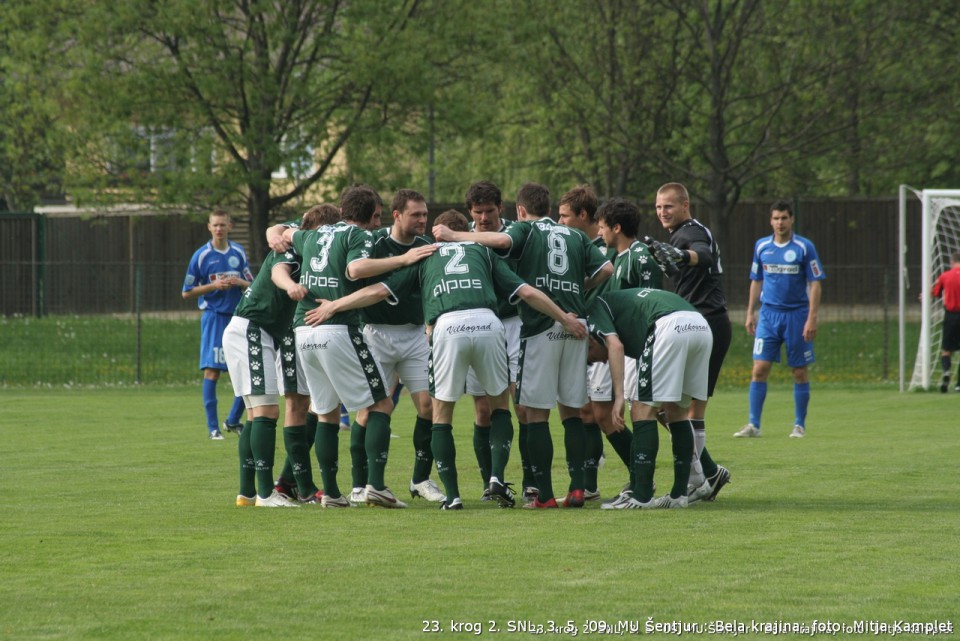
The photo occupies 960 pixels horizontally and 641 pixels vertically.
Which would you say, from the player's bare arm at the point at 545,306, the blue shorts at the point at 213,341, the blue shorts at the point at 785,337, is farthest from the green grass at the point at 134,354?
the player's bare arm at the point at 545,306

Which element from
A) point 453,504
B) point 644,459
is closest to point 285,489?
point 453,504

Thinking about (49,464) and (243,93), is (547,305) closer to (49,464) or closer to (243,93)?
(49,464)

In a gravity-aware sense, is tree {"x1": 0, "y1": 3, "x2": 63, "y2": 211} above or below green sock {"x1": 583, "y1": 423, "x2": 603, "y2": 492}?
above

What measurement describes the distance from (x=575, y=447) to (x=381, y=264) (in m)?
1.79

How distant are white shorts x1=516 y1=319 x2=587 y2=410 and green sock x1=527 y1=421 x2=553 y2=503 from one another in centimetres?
17

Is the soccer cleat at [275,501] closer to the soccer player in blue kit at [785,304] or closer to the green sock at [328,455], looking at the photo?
the green sock at [328,455]

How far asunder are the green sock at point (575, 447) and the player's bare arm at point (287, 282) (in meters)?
1.97

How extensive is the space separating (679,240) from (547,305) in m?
1.58

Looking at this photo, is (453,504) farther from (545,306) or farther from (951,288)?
(951,288)

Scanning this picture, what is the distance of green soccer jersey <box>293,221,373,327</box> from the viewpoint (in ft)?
29.7

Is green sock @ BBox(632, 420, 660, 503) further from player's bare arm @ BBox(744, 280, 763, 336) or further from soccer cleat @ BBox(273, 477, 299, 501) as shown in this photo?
player's bare arm @ BBox(744, 280, 763, 336)

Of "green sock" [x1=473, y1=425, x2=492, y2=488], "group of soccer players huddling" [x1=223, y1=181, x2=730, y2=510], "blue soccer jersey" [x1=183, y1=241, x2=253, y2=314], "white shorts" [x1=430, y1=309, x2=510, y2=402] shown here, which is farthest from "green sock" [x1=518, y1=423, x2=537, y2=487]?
"blue soccer jersey" [x1=183, y1=241, x2=253, y2=314]

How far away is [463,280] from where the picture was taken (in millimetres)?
8852

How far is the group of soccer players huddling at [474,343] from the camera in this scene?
894cm
